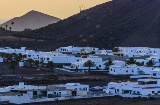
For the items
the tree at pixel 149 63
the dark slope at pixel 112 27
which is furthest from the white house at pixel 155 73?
the dark slope at pixel 112 27

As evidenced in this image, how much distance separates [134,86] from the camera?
155ft

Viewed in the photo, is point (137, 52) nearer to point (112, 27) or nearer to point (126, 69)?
point (126, 69)

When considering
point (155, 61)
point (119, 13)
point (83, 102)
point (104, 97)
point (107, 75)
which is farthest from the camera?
point (119, 13)

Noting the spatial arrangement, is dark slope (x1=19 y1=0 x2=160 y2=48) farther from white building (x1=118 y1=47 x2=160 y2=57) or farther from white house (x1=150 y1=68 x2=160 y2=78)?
white house (x1=150 y1=68 x2=160 y2=78)

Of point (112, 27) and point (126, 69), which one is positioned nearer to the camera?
point (126, 69)

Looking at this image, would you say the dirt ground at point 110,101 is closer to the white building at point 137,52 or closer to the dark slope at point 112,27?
the white building at point 137,52

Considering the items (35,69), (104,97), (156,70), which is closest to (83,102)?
(104,97)

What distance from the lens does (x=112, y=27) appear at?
115562 millimetres

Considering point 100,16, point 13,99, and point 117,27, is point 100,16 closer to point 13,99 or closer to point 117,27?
point 117,27

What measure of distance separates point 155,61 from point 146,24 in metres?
40.4

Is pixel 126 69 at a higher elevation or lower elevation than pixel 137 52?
lower

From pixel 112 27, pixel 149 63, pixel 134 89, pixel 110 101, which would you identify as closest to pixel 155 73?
pixel 149 63

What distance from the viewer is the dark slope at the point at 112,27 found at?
10734cm

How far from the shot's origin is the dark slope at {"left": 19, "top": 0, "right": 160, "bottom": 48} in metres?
107
